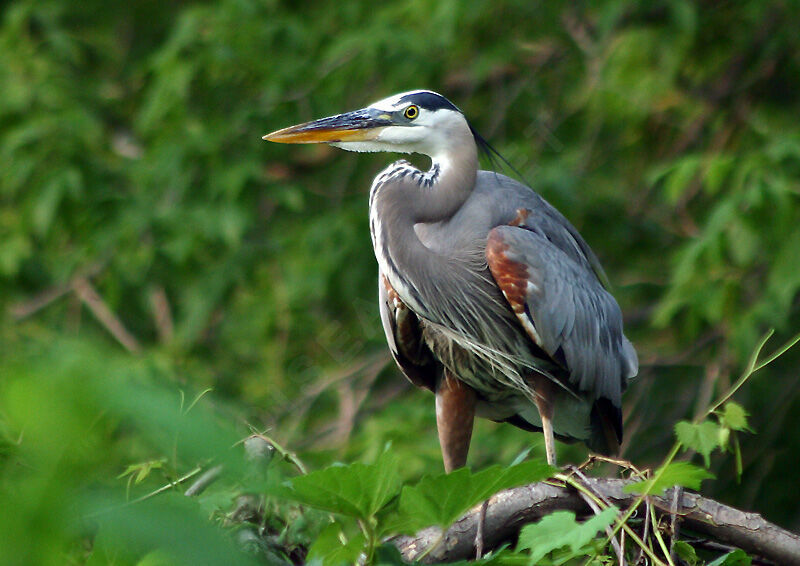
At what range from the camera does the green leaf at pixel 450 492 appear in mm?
1273

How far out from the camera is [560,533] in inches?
52.5

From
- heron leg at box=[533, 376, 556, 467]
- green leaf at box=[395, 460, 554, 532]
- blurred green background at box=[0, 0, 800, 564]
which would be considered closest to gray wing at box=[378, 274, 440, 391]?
heron leg at box=[533, 376, 556, 467]

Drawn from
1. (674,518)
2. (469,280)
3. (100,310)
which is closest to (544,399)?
(469,280)

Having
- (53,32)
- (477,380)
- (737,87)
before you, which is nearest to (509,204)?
(477,380)

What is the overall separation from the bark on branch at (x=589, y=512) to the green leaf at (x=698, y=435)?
0.19 metres

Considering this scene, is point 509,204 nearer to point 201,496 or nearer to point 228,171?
point 201,496

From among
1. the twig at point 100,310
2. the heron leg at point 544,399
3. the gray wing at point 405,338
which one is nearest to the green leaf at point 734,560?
the heron leg at point 544,399

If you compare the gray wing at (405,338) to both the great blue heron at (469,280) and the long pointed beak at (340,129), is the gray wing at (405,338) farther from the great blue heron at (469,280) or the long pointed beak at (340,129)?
the long pointed beak at (340,129)

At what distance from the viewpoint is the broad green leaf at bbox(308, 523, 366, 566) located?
1.34 metres

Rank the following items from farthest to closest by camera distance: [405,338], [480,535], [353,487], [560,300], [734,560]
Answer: [405,338], [560,300], [480,535], [734,560], [353,487]

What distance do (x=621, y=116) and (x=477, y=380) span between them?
2.46 metres

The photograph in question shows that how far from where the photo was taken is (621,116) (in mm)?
5371

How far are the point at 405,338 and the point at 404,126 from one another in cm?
64

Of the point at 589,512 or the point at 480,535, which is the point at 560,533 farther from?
the point at 589,512
